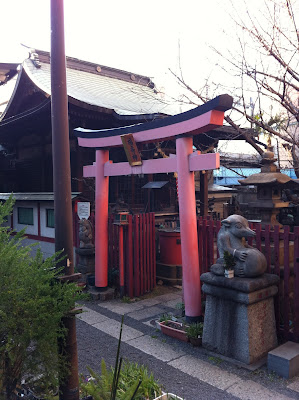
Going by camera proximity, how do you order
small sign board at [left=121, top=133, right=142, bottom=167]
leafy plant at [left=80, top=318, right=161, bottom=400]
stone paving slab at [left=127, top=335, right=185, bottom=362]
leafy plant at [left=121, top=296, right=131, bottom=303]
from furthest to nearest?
leafy plant at [left=121, top=296, right=131, bottom=303] < small sign board at [left=121, top=133, right=142, bottom=167] < stone paving slab at [left=127, top=335, right=185, bottom=362] < leafy plant at [left=80, top=318, right=161, bottom=400]

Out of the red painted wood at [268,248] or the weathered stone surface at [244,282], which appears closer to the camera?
the weathered stone surface at [244,282]

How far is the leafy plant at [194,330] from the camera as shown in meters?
5.31

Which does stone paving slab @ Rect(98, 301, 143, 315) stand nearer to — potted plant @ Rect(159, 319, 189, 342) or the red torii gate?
potted plant @ Rect(159, 319, 189, 342)

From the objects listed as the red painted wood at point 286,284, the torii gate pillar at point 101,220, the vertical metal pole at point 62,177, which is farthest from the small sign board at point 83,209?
the vertical metal pole at point 62,177

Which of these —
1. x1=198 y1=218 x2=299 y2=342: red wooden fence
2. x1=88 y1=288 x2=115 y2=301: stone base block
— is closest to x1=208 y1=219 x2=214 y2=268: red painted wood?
x1=198 y1=218 x2=299 y2=342: red wooden fence

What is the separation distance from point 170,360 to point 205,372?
1.84 ft

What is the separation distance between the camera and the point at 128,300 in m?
7.60

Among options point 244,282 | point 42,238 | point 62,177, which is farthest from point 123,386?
point 42,238

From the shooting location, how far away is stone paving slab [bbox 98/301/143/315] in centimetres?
704

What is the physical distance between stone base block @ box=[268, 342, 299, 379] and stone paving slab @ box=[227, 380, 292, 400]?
37 centimetres

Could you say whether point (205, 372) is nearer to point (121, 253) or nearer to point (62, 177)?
point (62, 177)

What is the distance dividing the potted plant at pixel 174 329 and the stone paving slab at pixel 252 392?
137cm

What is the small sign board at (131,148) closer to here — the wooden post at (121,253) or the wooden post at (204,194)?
the wooden post at (121,253)

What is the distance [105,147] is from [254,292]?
455cm
